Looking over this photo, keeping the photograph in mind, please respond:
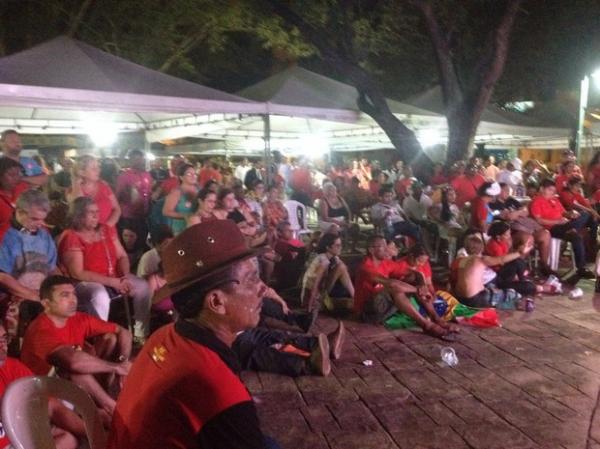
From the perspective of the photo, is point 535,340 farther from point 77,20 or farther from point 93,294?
point 77,20

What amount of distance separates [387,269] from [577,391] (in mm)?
2284

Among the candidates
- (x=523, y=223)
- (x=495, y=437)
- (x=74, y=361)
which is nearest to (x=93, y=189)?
(x=74, y=361)

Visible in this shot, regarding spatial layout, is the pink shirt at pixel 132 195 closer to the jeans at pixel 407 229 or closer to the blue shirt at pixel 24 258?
the blue shirt at pixel 24 258

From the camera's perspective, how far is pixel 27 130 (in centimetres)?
974

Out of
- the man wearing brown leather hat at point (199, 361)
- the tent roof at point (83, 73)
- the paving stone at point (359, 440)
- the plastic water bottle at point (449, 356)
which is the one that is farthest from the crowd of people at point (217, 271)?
the paving stone at point (359, 440)

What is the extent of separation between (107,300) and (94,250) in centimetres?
49

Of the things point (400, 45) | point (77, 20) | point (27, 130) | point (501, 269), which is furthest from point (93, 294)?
point (400, 45)

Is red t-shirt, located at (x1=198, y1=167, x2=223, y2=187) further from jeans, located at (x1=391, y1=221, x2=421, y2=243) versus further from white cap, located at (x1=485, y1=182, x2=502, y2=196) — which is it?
white cap, located at (x1=485, y1=182, x2=502, y2=196)

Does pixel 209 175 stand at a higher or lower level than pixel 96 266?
higher

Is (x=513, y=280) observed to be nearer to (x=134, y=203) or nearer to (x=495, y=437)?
(x=495, y=437)

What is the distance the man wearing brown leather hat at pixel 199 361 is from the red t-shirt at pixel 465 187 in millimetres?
7783

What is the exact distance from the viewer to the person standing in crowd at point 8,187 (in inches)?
193

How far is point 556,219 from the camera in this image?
8.45m

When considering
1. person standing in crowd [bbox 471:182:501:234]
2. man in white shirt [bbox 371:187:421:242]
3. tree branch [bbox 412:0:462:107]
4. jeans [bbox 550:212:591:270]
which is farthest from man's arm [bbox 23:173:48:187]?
tree branch [bbox 412:0:462:107]
